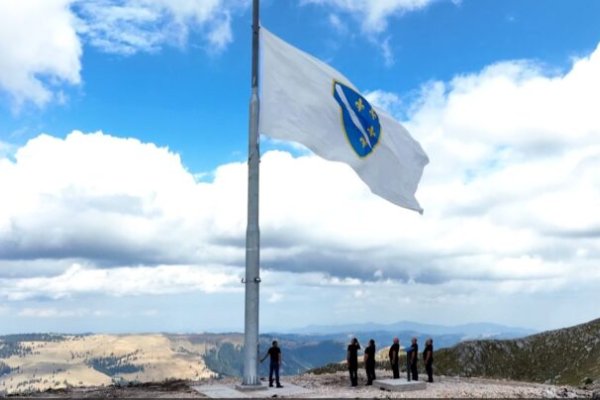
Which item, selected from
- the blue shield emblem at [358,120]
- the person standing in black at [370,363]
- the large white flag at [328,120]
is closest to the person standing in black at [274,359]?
the person standing in black at [370,363]

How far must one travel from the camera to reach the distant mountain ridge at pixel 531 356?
97.4 m

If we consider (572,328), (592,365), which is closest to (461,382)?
(592,365)

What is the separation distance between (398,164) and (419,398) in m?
11.5

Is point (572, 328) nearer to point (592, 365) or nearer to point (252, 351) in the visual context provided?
point (592, 365)

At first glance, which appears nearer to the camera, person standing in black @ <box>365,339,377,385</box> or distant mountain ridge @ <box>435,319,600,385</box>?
person standing in black @ <box>365,339,377,385</box>

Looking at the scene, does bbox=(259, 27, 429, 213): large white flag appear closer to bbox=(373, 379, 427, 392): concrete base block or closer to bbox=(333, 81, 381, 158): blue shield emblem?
bbox=(333, 81, 381, 158): blue shield emblem

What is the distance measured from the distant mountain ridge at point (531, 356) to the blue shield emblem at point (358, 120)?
7165 cm

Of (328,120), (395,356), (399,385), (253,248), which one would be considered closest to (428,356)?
(395,356)

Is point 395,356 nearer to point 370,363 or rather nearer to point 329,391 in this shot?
point 370,363

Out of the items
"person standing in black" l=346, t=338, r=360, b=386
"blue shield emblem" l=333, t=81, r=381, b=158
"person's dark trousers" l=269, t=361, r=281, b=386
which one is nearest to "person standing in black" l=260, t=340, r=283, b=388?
"person's dark trousers" l=269, t=361, r=281, b=386

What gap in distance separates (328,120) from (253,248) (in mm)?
7068

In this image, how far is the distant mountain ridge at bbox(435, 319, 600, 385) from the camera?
320ft

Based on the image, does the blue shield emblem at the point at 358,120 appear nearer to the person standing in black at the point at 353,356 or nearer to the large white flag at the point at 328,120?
Answer: the large white flag at the point at 328,120

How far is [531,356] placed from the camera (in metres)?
107
